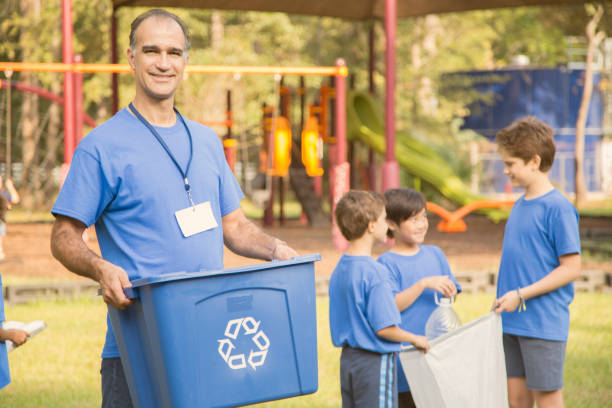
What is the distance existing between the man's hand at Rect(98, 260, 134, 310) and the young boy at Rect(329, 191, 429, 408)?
1279 mm

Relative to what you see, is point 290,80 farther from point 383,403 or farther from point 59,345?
point 383,403

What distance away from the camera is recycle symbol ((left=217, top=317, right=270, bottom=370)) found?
2.22m

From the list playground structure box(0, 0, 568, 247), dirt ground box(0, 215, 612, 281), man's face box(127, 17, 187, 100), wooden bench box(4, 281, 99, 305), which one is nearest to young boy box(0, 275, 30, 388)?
man's face box(127, 17, 187, 100)

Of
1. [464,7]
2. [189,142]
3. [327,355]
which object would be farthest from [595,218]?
[189,142]

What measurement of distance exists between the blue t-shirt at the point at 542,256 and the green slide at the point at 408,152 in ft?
36.8

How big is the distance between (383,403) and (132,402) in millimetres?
1176

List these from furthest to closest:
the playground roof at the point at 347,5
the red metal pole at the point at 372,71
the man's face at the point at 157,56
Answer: the red metal pole at the point at 372,71 → the playground roof at the point at 347,5 → the man's face at the point at 157,56

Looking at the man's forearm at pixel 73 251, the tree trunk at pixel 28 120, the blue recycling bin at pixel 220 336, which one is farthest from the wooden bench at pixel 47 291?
the tree trunk at pixel 28 120

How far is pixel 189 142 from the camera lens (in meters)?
2.55

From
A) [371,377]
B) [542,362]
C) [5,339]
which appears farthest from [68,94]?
[542,362]

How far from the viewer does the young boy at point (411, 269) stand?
354cm

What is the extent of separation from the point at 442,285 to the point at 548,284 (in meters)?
0.45

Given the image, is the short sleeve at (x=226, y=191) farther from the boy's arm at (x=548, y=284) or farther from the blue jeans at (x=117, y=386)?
the boy's arm at (x=548, y=284)

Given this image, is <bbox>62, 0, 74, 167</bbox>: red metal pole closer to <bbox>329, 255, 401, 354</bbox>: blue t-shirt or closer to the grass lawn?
the grass lawn
